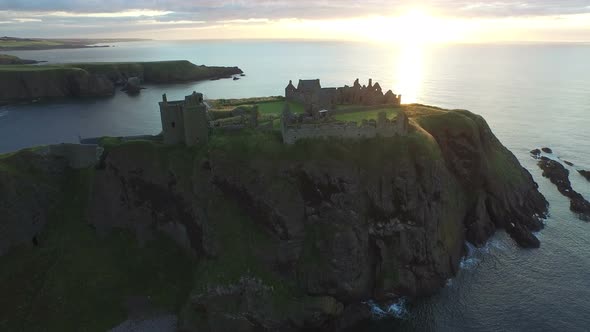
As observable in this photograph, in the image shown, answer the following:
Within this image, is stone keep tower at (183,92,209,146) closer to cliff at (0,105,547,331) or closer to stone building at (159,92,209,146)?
stone building at (159,92,209,146)

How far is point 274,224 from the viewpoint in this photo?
50.3 meters

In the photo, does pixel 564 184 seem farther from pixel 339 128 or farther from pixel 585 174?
pixel 339 128

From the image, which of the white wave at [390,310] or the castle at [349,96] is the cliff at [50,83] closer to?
the castle at [349,96]

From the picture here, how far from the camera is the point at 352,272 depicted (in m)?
50.1

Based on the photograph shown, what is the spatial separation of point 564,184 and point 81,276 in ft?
A: 283

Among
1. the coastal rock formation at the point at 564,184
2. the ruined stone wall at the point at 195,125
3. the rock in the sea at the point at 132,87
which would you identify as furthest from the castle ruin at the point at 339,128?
the rock in the sea at the point at 132,87

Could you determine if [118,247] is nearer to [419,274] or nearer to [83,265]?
[83,265]

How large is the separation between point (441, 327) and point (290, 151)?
27018mm

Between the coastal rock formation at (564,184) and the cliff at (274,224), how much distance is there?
1085 inches

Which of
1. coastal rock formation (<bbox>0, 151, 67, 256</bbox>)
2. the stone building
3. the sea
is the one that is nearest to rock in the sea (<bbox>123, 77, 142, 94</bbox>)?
the sea

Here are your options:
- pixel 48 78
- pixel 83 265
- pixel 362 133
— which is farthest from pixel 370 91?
pixel 48 78

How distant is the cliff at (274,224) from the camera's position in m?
48.0

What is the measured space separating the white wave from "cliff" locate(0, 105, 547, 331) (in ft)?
3.84

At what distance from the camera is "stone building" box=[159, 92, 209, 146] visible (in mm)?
54938
